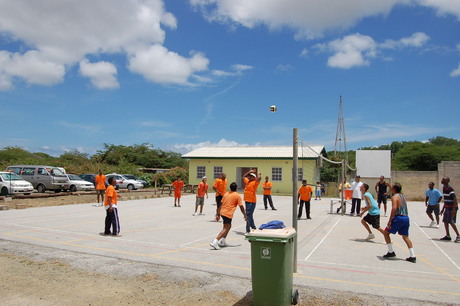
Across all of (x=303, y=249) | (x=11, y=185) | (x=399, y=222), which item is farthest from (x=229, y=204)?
(x=11, y=185)

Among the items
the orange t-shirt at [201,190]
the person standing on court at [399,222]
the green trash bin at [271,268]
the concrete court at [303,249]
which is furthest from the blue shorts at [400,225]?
the orange t-shirt at [201,190]

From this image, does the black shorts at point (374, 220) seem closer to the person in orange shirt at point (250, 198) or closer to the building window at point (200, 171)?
the person in orange shirt at point (250, 198)

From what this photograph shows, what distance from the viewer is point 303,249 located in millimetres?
9133

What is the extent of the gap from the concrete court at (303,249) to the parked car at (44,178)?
11785 millimetres

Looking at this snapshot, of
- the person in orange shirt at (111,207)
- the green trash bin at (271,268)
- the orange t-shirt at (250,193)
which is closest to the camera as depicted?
the green trash bin at (271,268)

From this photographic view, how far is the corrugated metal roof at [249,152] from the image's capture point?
114ft

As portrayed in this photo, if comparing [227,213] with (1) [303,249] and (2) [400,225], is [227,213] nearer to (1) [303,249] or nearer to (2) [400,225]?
(1) [303,249]

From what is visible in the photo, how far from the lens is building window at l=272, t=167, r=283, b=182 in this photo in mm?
34497

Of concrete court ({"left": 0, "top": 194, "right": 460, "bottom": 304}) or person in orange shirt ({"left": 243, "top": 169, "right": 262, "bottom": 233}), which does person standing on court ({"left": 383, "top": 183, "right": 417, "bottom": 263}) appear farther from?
person in orange shirt ({"left": 243, "top": 169, "right": 262, "bottom": 233})

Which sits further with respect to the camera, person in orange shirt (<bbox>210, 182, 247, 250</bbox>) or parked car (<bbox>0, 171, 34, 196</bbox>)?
parked car (<bbox>0, 171, 34, 196</bbox>)

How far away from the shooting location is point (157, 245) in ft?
30.8

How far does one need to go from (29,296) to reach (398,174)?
29.9m

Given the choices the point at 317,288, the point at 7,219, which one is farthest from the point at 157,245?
the point at 7,219

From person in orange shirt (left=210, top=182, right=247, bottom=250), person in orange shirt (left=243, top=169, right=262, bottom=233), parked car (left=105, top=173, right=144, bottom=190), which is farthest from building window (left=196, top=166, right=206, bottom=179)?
person in orange shirt (left=210, top=182, right=247, bottom=250)
